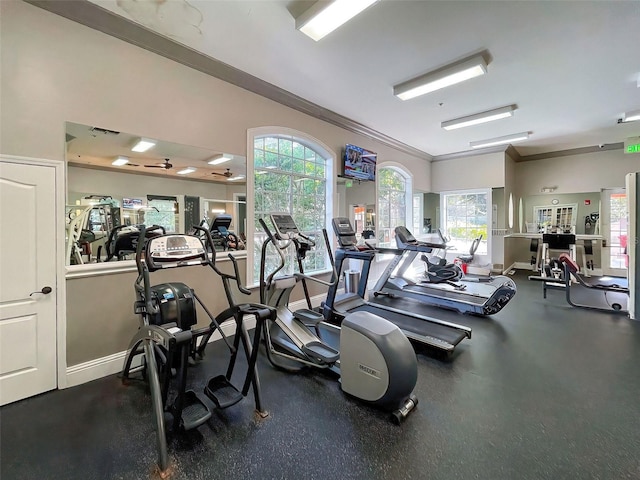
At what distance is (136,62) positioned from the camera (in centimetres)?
281

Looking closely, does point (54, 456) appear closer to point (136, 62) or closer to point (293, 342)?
point (293, 342)

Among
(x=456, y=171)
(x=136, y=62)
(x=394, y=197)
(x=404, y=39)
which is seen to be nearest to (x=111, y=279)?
(x=136, y=62)

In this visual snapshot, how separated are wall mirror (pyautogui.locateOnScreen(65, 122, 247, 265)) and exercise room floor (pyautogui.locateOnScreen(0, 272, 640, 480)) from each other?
4.52 feet

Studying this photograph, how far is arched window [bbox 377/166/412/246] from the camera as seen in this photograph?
6.61m

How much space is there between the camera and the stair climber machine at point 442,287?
4250 mm

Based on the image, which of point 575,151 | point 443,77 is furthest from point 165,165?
point 575,151

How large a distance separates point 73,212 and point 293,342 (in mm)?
2404

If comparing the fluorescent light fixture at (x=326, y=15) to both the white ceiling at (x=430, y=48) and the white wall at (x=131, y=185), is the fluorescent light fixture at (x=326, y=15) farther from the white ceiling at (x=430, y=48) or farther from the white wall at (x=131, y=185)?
the white wall at (x=131, y=185)

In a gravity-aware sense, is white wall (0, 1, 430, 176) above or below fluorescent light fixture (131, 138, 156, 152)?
above

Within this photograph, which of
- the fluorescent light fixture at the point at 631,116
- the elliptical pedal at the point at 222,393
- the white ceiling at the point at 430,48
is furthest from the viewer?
the fluorescent light fixture at the point at 631,116

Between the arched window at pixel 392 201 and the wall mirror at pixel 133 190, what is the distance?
3.81 m

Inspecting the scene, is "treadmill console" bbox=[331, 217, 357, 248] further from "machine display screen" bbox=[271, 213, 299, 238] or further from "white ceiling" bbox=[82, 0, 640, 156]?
"white ceiling" bbox=[82, 0, 640, 156]

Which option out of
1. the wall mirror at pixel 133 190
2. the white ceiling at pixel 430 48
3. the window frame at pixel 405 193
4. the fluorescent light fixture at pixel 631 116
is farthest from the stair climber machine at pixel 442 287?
the fluorescent light fixture at pixel 631 116

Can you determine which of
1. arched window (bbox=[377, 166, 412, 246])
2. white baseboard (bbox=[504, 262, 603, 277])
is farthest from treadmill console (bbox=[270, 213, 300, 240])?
white baseboard (bbox=[504, 262, 603, 277])
